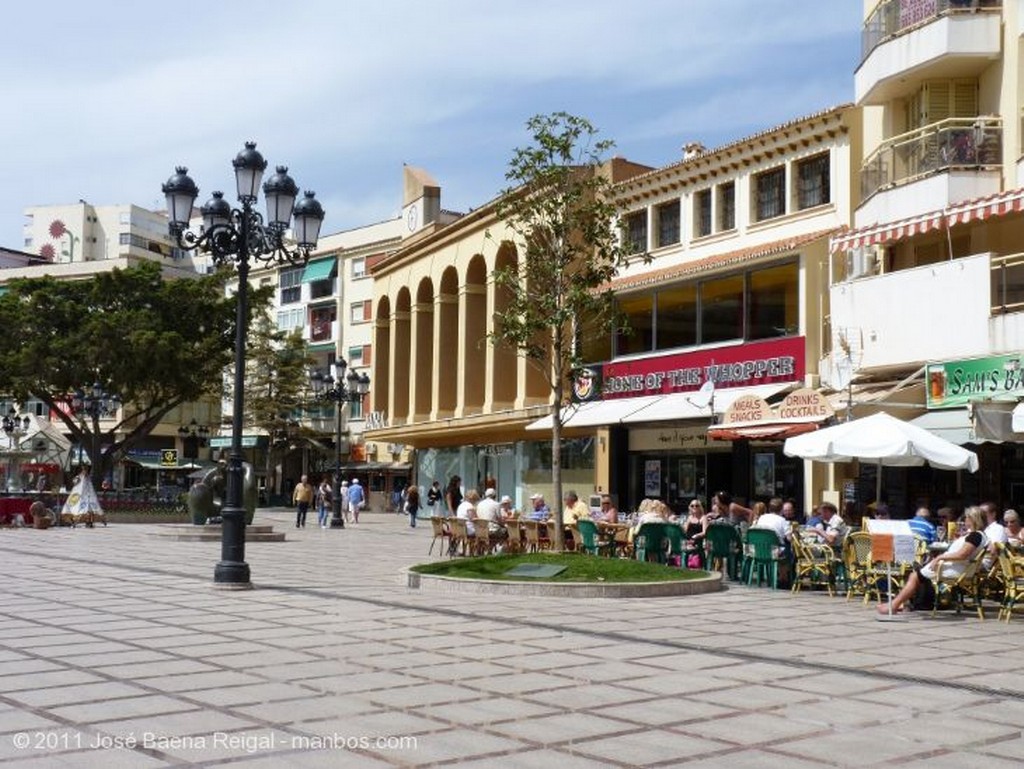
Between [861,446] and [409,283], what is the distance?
106 ft

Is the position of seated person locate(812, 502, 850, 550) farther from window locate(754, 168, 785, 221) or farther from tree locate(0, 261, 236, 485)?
tree locate(0, 261, 236, 485)

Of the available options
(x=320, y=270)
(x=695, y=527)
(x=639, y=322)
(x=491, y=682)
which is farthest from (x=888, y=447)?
(x=320, y=270)

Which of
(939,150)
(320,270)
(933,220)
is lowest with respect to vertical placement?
(933,220)

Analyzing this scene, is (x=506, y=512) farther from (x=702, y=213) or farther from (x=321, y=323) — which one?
(x=321, y=323)

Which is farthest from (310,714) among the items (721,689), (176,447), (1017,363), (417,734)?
(176,447)

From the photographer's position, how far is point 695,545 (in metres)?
18.2

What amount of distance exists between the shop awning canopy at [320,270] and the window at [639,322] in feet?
125

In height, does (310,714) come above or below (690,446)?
below

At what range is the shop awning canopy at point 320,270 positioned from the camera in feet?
220

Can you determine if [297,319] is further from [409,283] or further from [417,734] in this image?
[417,734]

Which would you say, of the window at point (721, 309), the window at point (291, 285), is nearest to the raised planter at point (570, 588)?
the window at point (721, 309)

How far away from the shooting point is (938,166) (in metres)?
22.2

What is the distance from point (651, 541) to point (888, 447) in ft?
13.8

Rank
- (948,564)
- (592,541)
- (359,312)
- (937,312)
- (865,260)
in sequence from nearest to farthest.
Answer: (948,564) → (592,541) → (937,312) → (865,260) → (359,312)
